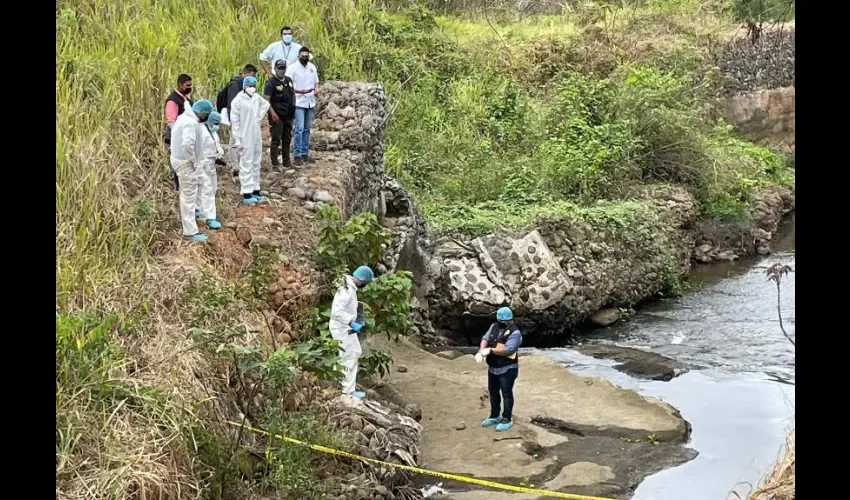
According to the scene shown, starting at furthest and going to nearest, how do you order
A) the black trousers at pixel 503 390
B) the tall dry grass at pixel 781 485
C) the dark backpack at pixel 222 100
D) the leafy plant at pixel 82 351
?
the dark backpack at pixel 222 100, the black trousers at pixel 503 390, the leafy plant at pixel 82 351, the tall dry grass at pixel 781 485

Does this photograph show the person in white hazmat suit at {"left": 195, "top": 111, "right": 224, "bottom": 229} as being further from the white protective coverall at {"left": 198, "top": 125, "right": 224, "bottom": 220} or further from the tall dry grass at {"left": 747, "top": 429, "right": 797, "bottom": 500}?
the tall dry grass at {"left": 747, "top": 429, "right": 797, "bottom": 500}

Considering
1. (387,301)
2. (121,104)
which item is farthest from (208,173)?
(387,301)

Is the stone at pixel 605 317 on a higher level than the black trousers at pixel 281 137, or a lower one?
lower

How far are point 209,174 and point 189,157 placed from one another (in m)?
0.50

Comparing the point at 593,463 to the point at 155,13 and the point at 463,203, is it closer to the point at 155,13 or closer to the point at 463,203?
the point at 463,203

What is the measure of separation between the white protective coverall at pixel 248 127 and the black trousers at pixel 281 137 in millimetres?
871

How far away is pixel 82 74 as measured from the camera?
33.7 feet

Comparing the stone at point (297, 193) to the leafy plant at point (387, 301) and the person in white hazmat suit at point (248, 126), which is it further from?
the leafy plant at point (387, 301)

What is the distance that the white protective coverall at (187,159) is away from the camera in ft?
28.2

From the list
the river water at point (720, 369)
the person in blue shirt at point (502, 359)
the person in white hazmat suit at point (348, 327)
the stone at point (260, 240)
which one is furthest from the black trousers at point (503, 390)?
the stone at point (260, 240)

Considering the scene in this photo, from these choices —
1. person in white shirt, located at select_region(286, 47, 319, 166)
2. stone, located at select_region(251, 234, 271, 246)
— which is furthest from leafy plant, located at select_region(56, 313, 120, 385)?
person in white shirt, located at select_region(286, 47, 319, 166)

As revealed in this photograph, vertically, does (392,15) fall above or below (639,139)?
above
